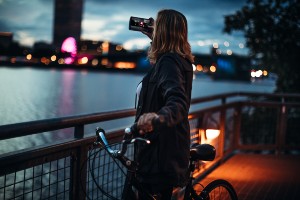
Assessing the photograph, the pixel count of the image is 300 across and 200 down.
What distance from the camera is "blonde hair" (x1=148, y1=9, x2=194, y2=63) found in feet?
8.64

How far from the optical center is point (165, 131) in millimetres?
2512

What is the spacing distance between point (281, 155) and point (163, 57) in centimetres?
649

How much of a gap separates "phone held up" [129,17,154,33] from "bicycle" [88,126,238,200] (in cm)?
90

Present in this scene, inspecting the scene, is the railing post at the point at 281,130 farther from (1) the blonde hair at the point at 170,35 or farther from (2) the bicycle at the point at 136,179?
(1) the blonde hair at the point at 170,35

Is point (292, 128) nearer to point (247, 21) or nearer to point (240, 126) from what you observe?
point (240, 126)

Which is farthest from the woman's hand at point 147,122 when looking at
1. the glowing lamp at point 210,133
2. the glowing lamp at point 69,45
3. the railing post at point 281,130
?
the railing post at point 281,130

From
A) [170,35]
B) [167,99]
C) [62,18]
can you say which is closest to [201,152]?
[167,99]

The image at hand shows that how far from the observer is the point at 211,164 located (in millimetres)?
6719

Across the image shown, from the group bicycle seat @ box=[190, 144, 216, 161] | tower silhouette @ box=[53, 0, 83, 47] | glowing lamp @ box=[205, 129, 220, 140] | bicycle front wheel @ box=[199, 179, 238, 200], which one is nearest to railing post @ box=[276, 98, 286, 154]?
glowing lamp @ box=[205, 129, 220, 140]

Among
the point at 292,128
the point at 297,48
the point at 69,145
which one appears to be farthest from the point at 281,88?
the point at 69,145

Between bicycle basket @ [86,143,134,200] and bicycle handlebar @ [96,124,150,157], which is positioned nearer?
bicycle handlebar @ [96,124,150,157]

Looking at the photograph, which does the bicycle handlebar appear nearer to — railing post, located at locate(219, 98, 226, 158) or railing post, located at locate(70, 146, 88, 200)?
railing post, located at locate(70, 146, 88, 200)

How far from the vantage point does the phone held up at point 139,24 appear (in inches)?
124

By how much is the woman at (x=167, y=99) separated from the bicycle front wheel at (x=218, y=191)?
24.8 inches
